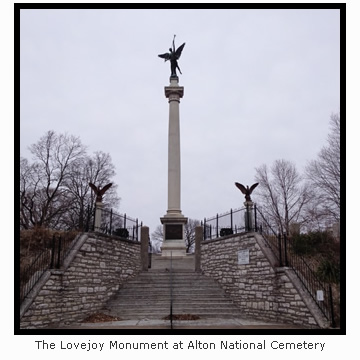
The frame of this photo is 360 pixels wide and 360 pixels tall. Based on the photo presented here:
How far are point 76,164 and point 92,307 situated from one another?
835 inches

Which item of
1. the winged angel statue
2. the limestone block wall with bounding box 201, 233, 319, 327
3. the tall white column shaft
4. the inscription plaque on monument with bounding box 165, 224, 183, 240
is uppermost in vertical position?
the winged angel statue

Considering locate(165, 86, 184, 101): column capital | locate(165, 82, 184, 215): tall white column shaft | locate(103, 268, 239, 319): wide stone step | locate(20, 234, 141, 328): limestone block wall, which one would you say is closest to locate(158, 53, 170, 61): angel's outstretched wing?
locate(165, 82, 184, 215): tall white column shaft

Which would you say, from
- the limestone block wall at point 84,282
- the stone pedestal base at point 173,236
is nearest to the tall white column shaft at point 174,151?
the stone pedestal base at point 173,236

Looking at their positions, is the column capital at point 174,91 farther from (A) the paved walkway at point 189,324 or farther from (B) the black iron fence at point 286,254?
(A) the paved walkway at point 189,324

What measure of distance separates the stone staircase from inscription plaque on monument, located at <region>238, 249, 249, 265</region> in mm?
1585

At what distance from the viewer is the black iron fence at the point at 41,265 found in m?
10.6

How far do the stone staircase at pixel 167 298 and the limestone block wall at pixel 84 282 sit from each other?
59cm

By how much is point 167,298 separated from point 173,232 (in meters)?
7.69

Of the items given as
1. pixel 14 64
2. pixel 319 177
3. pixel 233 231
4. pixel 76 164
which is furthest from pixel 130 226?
pixel 76 164

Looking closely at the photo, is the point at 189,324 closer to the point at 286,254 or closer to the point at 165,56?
the point at 286,254

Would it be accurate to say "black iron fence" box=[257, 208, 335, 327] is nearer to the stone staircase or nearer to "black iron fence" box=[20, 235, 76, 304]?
the stone staircase

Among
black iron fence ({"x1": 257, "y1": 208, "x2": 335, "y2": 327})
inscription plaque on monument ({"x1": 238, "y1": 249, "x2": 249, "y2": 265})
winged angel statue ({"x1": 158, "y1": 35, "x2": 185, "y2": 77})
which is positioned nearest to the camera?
black iron fence ({"x1": 257, "y1": 208, "x2": 335, "y2": 327})

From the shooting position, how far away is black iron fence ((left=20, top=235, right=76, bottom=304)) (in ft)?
34.8

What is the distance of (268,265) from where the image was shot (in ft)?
41.6
